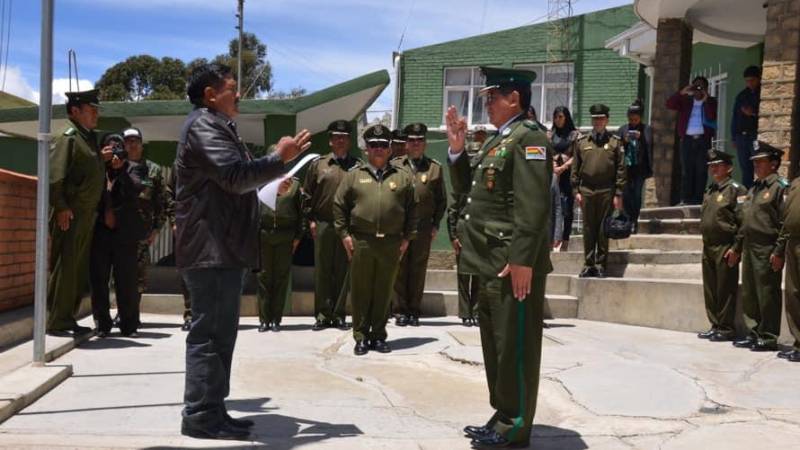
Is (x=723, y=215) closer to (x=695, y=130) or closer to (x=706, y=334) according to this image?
(x=706, y=334)

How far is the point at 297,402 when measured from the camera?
213 inches

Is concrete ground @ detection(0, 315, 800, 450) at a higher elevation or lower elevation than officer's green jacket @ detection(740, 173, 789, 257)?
lower

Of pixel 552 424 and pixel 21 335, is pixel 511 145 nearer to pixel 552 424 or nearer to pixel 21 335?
pixel 552 424

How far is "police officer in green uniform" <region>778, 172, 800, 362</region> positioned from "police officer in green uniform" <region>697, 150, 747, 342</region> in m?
0.72

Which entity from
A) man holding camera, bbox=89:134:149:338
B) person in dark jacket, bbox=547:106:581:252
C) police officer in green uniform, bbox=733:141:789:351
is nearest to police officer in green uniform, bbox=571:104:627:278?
person in dark jacket, bbox=547:106:581:252

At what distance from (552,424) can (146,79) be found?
51.7 metres

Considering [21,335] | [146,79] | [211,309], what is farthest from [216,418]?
[146,79]

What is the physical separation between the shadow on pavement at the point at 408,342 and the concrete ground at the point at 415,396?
0.03ft

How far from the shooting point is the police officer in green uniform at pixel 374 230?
7426mm

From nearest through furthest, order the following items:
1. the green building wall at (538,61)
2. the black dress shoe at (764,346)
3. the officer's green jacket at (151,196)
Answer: the black dress shoe at (764,346), the officer's green jacket at (151,196), the green building wall at (538,61)

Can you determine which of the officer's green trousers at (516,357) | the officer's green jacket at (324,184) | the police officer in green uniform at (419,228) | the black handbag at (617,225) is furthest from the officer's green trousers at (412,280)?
the officer's green trousers at (516,357)

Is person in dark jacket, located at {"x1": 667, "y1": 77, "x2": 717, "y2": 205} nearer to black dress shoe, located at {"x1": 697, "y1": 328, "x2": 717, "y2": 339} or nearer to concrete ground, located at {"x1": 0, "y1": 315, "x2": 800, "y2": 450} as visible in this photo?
black dress shoe, located at {"x1": 697, "y1": 328, "x2": 717, "y2": 339}

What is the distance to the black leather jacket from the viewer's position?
4320 millimetres

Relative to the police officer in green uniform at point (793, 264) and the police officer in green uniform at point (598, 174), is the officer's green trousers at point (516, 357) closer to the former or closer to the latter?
the police officer in green uniform at point (793, 264)
